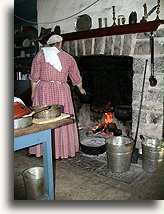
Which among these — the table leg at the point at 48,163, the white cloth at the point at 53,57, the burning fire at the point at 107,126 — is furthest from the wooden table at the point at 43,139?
the burning fire at the point at 107,126

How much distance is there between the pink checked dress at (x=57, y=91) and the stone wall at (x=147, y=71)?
64 cm

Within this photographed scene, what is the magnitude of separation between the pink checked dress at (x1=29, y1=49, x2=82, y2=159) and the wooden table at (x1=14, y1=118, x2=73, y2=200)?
0.98 meters

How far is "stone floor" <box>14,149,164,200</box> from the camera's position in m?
2.06

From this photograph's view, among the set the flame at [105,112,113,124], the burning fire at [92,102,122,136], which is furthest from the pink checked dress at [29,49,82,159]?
the flame at [105,112,113,124]

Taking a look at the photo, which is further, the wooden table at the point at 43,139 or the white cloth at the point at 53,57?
the white cloth at the point at 53,57

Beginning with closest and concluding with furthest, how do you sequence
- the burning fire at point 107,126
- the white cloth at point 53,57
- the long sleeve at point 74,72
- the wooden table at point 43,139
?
1. the wooden table at point 43,139
2. the white cloth at point 53,57
3. the long sleeve at point 74,72
4. the burning fire at point 107,126

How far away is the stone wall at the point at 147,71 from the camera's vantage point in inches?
104

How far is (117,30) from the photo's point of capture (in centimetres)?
281

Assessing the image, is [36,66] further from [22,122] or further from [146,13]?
[146,13]

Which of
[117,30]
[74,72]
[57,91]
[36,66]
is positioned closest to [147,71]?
[117,30]

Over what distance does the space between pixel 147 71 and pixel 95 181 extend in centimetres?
143

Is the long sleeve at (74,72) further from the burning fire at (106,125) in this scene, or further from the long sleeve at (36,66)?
the burning fire at (106,125)

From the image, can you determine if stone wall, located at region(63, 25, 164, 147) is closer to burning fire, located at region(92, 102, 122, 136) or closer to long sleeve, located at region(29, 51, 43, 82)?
burning fire, located at region(92, 102, 122, 136)

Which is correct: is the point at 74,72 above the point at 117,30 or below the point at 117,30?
below
